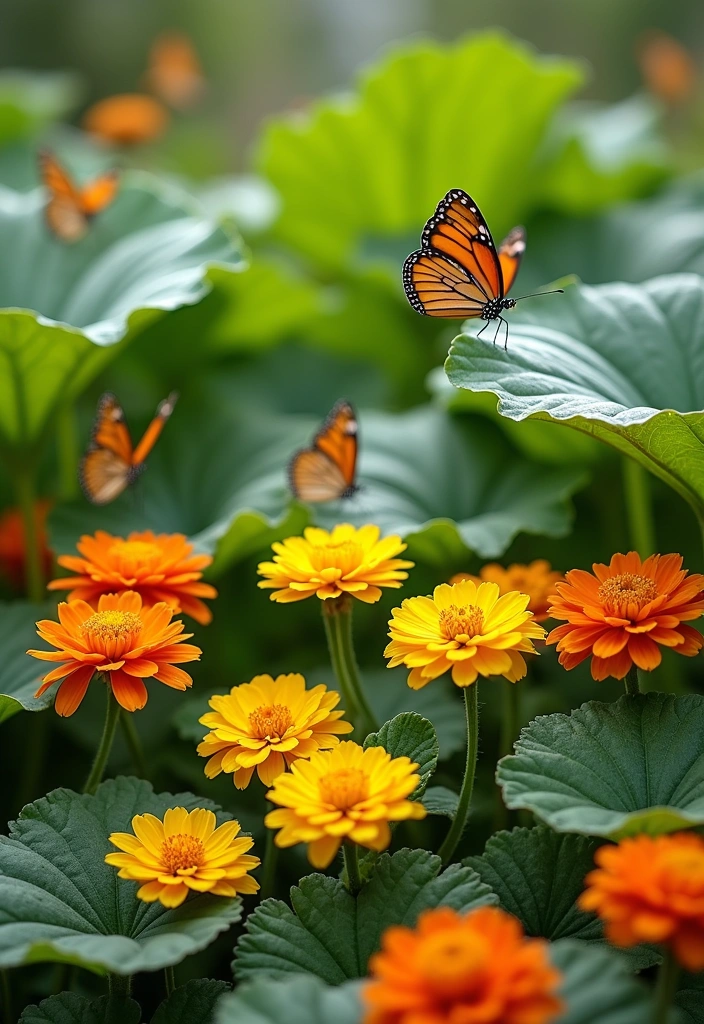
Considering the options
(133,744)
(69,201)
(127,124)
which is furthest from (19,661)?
(127,124)

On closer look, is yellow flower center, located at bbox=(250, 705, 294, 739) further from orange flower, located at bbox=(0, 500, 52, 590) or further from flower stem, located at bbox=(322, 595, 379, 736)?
orange flower, located at bbox=(0, 500, 52, 590)

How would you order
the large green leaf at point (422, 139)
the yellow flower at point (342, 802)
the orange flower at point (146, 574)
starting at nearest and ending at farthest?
the yellow flower at point (342, 802)
the orange flower at point (146, 574)
the large green leaf at point (422, 139)

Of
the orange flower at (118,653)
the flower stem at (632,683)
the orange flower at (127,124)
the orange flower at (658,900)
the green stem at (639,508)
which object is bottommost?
the orange flower at (658,900)

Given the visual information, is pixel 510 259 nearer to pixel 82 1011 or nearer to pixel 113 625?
pixel 113 625

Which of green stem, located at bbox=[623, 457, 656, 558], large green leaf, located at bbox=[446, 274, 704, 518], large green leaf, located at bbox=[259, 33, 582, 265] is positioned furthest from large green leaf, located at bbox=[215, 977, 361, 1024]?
large green leaf, located at bbox=[259, 33, 582, 265]

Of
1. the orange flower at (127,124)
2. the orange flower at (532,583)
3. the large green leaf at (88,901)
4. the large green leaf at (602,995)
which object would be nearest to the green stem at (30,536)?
the large green leaf at (88,901)

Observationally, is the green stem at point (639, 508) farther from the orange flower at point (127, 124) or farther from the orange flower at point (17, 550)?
the orange flower at point (127, 124)
